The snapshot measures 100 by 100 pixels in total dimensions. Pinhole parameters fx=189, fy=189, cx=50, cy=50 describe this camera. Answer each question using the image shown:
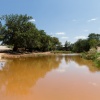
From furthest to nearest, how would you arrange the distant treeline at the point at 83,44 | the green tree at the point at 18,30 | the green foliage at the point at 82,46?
1. the green foliage at the point at 82,46
2. the distant treeline at the point at 83,44
3. the green tree at the point at 18,30

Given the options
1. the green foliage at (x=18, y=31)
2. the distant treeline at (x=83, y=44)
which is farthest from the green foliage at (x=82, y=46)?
the green foliage at (x=18, y=31)

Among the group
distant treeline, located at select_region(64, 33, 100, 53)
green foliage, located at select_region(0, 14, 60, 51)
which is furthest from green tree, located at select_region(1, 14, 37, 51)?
distant treeline, located at select_region(64, 33, 100, 53)

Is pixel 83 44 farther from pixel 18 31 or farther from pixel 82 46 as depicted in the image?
pixel 18 31

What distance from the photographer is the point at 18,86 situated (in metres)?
9.75

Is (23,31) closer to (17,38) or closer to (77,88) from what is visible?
(17,38)

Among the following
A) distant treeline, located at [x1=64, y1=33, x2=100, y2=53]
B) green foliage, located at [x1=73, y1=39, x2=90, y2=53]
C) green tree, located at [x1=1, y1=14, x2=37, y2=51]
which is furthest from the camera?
green foliage, located at [x1=73, y1=39, x2=90, y2=53]

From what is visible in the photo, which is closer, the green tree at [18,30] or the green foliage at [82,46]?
the green tree at [18,30]

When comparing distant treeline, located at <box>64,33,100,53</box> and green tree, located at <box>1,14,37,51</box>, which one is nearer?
green tree, located at <box>1,14,37,51</box>

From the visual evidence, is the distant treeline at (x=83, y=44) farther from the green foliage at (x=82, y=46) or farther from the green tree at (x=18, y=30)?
the green tree at (x=18, y=30)

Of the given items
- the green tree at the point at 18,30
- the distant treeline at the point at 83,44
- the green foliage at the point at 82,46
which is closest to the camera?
the green tree at the point at 18,30

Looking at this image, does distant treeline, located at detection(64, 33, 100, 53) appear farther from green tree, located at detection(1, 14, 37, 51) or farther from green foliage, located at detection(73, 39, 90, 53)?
green tree, located at detection(1, 14, 37, 51)

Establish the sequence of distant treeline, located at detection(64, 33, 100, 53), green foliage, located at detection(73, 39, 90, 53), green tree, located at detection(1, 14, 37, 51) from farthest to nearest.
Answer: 1. green foliage, located at detection(73, 39, 90, 53)
2. distant treeline, located at detection(64, 33, 100, 53)
3. green tree, located at detection(1, 14, 37, 51)

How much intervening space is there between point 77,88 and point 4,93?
344 cm

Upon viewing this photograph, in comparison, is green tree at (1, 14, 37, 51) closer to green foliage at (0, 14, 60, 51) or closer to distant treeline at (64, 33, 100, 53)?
green foliage at (0, 14, 60, 51)
